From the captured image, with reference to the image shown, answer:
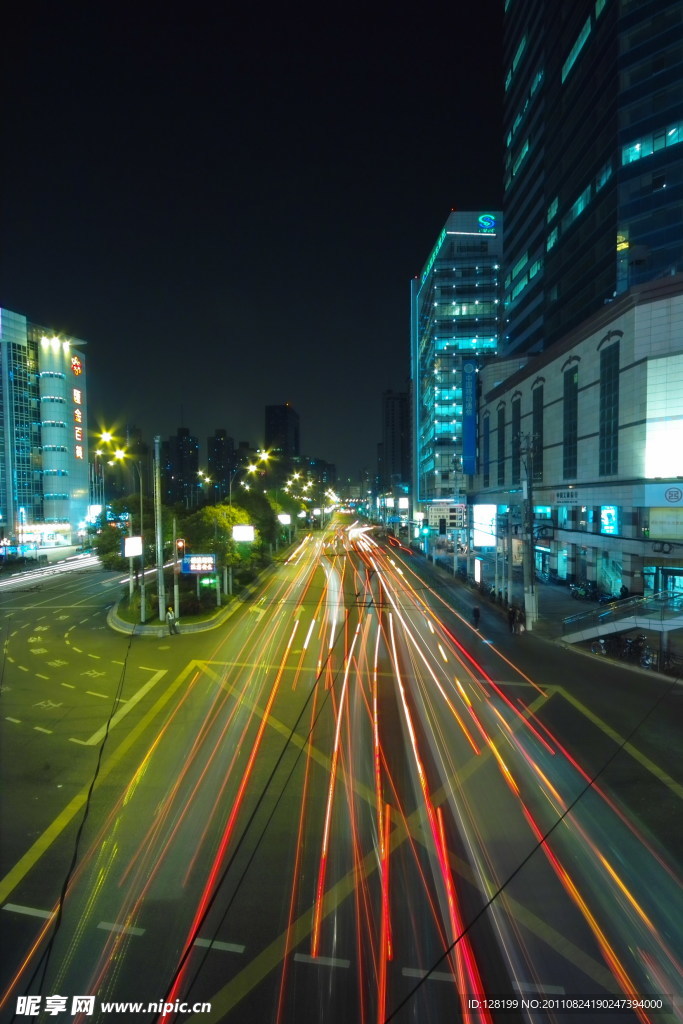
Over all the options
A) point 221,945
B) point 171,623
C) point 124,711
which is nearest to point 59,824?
point 221,945

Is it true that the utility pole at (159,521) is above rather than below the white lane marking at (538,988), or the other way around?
above

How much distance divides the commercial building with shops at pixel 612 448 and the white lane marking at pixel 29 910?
71.2 feet

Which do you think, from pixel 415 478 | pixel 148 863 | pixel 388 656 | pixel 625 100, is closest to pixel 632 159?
pixel 625 100

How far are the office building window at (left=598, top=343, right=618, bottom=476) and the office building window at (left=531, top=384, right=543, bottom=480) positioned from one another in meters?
9.05

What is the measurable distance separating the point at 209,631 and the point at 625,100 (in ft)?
164

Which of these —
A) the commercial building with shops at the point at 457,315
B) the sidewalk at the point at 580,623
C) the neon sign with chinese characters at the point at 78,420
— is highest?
the commercial building with shops at the point at 457,315

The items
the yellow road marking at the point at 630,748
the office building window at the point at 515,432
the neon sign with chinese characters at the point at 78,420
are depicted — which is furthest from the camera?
the neon sign with chinese characters at the point at 78,420

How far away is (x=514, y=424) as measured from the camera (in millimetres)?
46031

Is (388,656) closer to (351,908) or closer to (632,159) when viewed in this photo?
(351,908)

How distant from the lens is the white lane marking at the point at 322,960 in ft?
21.3

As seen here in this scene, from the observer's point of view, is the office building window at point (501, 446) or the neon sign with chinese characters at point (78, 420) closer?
the office building window at point (501, 446)

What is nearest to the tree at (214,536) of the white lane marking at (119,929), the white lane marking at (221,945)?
the white lane marking at (119,929)

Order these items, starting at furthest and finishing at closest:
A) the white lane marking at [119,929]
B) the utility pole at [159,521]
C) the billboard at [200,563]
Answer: the billboard at [200,563], the utility pole at [159,521], the white lane marking at [119,929]

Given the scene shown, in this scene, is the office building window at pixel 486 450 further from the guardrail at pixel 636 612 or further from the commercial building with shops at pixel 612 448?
the guardrail at pixel 636 612
